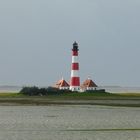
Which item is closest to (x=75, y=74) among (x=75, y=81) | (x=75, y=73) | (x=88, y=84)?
(x=75, y=73)

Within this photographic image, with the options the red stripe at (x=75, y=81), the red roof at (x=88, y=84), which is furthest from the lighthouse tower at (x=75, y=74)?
the red roof at (x=88, y=84)

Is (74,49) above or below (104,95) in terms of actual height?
above

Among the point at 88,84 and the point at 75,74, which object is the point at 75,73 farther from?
the point at 88,84

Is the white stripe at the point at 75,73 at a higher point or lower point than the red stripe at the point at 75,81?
higher

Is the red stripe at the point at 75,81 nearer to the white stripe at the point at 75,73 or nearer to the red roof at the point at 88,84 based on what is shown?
the white stripe at the point at 75,73

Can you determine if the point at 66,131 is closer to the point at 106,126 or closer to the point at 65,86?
the point at 106,126

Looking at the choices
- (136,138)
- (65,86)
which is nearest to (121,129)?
(136,138)

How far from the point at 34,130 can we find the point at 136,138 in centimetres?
466

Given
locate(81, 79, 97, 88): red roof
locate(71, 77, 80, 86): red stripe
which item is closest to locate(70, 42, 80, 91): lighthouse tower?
locate(71, 77, 80, 86): red stripe

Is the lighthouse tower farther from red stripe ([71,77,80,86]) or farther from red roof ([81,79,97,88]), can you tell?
red roof ([81,79,97,88])

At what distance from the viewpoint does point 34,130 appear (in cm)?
2333

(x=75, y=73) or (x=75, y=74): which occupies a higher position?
(x=75, y=73)

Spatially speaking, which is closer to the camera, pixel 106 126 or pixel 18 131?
pixel 18 131

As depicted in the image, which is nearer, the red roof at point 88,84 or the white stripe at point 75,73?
the white stripe at point 75,73
